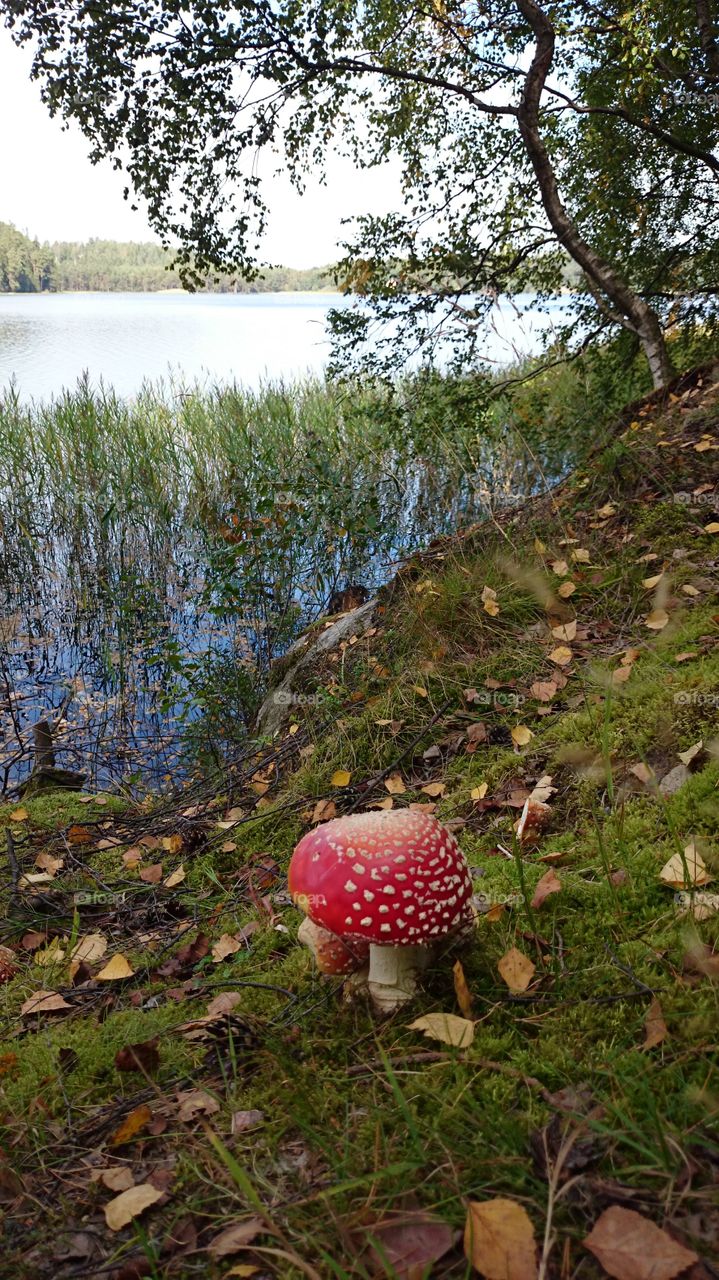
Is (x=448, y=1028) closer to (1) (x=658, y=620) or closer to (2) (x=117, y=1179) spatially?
(2) (x=117, y=1179)

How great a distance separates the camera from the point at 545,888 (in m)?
1.88

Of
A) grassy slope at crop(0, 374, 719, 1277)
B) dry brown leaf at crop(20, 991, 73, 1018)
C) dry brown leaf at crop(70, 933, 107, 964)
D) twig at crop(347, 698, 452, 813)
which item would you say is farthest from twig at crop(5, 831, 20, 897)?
twig at crop(347, 698, 452, 813)

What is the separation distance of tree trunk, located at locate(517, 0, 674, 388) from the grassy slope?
289cm

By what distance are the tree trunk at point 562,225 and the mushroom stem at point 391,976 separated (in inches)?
204

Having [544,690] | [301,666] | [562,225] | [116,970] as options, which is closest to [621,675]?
[544,690]

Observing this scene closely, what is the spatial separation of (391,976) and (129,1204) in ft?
2.07

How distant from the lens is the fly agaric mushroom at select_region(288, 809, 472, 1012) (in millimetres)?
1560

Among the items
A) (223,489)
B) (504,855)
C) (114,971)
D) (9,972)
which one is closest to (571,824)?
(504,855)

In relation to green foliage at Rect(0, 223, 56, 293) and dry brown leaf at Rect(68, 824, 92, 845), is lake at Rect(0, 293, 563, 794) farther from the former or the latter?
green foliage at Rect(0, 223, 56, 293)

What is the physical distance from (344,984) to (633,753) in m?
1.20

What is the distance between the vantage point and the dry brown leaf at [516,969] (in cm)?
163

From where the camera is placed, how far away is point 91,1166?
1.45m

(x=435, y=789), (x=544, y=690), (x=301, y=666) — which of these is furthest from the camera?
(x=301, y=666)

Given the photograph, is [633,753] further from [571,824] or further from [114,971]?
[114,971]
